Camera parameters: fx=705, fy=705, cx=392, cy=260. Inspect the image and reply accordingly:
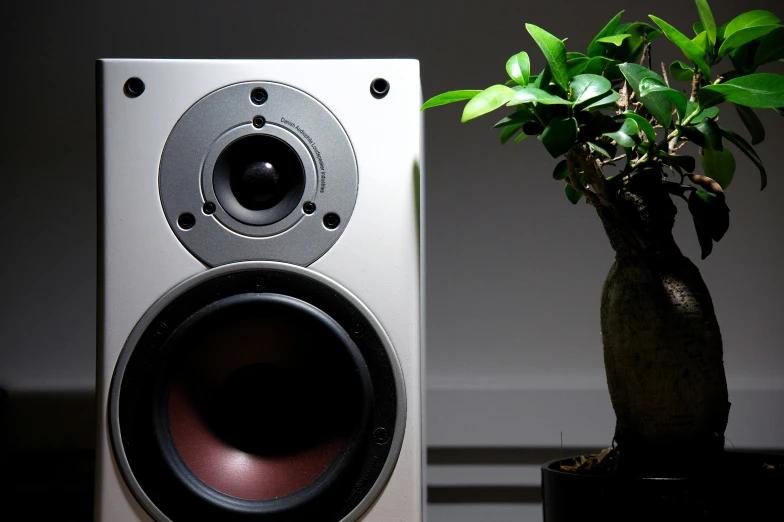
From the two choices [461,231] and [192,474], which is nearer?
[192,474]

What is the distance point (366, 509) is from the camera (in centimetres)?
65

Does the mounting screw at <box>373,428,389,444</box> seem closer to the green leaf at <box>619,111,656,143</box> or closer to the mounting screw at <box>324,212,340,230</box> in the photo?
the mounting screw at <box>324,212,340,230</box>

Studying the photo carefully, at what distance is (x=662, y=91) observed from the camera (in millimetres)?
588

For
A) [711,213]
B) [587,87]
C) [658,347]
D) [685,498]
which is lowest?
[685,498]

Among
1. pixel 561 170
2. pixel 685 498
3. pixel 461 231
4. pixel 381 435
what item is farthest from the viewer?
pixel 461 231

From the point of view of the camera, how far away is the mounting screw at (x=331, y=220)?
69 centimetres

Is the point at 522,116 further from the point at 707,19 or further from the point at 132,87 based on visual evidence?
the point at 132,87

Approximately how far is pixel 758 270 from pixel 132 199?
0.90 meters

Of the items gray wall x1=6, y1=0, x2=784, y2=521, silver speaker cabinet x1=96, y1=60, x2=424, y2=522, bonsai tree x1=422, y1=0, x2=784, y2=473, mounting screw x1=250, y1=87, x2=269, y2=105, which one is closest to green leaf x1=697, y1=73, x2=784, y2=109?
bonsai tree x1=422, y1=0, x2=784, y2=473

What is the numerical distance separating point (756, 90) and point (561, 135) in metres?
0.16

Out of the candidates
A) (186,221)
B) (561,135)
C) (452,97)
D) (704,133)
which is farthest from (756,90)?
(186,221)

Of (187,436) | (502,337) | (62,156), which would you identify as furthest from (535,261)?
(62,156)

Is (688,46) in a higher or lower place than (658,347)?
higher

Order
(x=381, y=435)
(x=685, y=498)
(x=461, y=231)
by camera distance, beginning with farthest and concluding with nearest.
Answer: (x=461, y=231) → (x=381, y=435) → (x=685, y=498)
